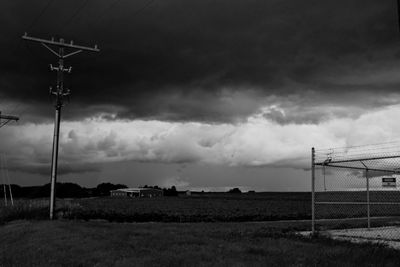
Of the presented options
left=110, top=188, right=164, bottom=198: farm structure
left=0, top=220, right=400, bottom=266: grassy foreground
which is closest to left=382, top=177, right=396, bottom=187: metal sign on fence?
left=0, top=220, right=400, bottom=266: grassy foreground

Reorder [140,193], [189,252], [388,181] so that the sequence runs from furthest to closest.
→ [140,193] → [388,181] → [189,252]

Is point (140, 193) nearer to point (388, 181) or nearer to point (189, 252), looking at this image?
point (388, 181)

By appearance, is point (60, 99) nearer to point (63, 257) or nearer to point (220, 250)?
point (63, 257)

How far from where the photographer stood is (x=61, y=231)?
18453mm

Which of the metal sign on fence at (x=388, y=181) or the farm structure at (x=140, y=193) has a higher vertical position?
the metal sign on fence at (x=388, y=181)

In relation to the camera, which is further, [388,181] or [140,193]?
[140,193]

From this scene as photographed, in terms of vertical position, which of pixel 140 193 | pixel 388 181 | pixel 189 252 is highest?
pixel 388 181

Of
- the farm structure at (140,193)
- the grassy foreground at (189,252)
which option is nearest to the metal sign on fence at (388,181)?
the grassy foreground at (189,252)

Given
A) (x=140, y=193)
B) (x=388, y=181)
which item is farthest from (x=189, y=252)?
(x=140, y=193)

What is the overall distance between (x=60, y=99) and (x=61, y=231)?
1349cm

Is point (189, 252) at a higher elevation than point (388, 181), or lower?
lower

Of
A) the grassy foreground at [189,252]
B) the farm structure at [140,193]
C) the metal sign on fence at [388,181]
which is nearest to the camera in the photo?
the grassy foreground at [189,252]

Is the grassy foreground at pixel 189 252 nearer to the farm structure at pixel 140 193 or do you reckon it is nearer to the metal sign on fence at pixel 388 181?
the metal sign on fence at pixel 388 181

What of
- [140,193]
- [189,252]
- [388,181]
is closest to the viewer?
[189,252]
